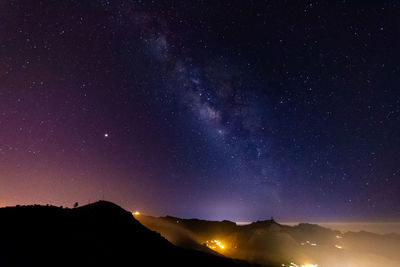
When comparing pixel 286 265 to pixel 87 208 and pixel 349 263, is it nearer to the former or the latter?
pixel 87 208

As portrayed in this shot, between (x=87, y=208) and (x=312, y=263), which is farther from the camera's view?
(x=312, y=263)

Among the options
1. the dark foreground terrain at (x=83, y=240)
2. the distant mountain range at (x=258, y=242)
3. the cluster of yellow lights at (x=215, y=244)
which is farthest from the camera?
the cluster of yellow lights at (x=215, y=244)

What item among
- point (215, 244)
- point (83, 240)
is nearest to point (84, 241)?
point (83, 240)

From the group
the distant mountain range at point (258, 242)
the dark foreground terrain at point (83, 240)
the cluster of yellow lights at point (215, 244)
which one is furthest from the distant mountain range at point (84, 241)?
the cluster of yellow lights at point (215, 244)

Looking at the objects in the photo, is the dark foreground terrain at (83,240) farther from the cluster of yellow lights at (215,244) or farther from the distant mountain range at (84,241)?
the cluster of yellow lights at (215,244)

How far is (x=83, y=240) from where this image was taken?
89.1 feet

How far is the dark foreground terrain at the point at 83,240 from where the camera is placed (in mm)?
22778

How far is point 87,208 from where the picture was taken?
36.0 meters

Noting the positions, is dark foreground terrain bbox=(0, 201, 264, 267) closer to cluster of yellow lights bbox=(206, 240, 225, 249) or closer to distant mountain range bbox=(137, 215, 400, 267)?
distant mountain range bbox=(137, 215, 400, 267)

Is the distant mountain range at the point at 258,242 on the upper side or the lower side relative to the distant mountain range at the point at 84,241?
lower

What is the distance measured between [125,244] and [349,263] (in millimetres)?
128475

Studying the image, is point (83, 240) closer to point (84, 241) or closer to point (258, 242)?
point (84, 241)

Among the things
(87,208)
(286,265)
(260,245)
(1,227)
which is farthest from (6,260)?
(260,245)

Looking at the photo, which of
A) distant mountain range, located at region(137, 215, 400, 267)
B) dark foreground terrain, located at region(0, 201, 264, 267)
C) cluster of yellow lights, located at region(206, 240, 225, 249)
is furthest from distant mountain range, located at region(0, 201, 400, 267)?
cluster of yellow lights, located at region(206, 240, 225, 249)
